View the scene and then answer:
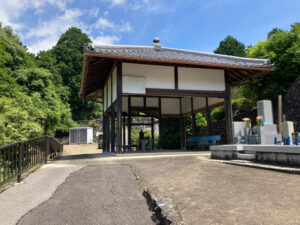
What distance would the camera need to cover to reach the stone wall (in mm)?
12906

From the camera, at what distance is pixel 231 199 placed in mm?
2732

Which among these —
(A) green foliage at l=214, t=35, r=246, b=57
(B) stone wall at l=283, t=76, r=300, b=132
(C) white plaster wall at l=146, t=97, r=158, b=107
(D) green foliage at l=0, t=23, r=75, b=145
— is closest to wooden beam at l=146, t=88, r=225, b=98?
(C) white plaster wall at l=146, t=97, r=158, b=107

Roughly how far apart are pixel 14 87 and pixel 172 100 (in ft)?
37.4

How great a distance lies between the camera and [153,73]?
10.2 metres

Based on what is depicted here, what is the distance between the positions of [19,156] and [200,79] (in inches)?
337

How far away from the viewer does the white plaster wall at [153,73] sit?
9.80 metres

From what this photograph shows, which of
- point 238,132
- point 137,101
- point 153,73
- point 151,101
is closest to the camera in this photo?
point 238,132

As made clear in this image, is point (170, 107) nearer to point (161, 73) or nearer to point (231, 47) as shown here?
point (161, 73)

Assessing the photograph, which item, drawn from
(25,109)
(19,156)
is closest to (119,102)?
(25,109)

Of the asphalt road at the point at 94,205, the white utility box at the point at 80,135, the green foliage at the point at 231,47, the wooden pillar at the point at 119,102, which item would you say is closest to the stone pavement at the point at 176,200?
the asphalt road at the point at 94,205

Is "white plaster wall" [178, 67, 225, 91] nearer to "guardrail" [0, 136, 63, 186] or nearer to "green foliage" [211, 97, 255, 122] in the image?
"green foliage" [211, 97, 255, 122]

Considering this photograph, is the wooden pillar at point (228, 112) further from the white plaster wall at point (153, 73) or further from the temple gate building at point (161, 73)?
the white plaster wall at point (153, 73)

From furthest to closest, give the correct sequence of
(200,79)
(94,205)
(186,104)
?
(186,104) < (200,79) < (94,205)

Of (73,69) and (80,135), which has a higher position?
(73,69)
